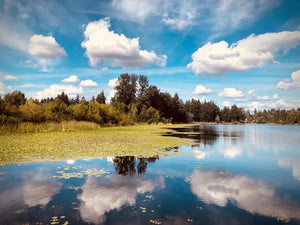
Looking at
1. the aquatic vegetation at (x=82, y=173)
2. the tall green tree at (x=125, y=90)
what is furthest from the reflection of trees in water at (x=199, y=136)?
the tall green tree at (x=125, y=90)

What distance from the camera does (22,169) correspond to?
8180 millimetres

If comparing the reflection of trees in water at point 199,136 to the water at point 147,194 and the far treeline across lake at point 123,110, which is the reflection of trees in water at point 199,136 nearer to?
the water at point 147,194

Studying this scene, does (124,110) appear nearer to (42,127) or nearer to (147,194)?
(42,127)

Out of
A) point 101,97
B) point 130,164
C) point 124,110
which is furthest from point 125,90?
point 130,164

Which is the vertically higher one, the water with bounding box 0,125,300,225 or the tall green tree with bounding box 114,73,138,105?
the tall green tree with bounding box 114,73,138,105

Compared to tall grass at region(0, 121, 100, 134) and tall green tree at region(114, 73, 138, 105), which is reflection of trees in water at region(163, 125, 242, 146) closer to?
tall grass at region(0, 121, 100, 134)

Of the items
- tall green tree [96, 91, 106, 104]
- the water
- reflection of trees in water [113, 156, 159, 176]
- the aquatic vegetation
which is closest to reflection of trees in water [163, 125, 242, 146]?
reflection of trees in water [113, 156, 159, 176]

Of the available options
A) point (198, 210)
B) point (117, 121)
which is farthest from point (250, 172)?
point (117, 121)

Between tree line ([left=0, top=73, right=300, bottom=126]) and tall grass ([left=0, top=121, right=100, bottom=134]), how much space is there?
903 mm

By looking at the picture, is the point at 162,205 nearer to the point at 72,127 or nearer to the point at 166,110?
the point at 72,127

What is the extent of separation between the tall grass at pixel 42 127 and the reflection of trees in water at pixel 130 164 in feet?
61.3

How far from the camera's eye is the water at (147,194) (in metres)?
4.34

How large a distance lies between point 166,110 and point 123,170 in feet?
266

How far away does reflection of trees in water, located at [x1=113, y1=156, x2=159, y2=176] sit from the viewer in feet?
26.2
